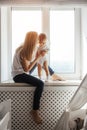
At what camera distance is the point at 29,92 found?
2840 millimetres

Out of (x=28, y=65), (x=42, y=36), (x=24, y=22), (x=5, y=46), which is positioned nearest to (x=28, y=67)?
(x=28, y=65)

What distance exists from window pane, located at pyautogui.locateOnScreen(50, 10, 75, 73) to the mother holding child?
17.5 inches

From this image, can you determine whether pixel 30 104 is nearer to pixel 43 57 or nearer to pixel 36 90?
pixel 36 90

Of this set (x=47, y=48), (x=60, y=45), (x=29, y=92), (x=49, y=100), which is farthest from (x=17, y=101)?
(x=60, y=45)

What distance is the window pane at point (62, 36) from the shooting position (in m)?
3.17

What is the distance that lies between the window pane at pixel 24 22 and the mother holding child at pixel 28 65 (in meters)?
0.38

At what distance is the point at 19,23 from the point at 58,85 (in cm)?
93

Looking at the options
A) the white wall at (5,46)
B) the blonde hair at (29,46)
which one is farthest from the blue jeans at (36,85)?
the white wall at (5,46)

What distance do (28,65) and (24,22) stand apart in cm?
64

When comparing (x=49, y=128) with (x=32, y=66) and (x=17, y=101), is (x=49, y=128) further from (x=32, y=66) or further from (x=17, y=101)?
→ (x=32, y=66)

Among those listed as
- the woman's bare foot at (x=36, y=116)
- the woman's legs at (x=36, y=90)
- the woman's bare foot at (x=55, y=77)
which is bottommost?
the woman's bare foot at (x=36, y=116)

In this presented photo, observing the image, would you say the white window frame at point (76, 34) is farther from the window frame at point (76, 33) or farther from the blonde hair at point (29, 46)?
the blonde hair at point (29, 46)

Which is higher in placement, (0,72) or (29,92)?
(0,72)

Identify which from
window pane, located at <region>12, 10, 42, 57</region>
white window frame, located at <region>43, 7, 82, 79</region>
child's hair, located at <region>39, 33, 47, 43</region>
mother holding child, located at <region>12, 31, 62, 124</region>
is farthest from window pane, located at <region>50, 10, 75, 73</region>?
mother holding child, located at <region>12, 31, 62, 124</region>
